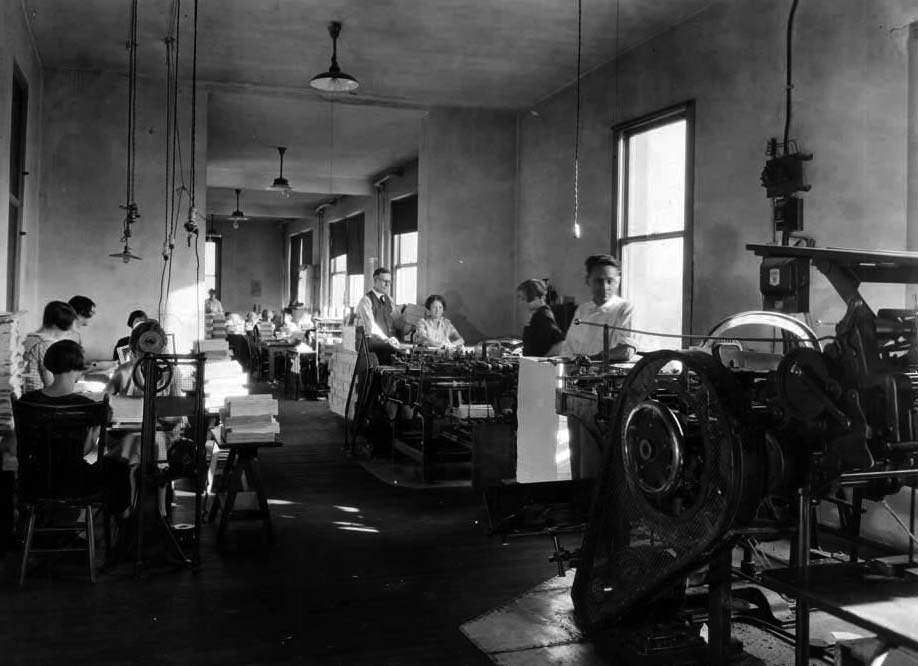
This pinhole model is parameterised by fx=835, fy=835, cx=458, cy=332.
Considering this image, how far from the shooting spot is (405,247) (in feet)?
44.5

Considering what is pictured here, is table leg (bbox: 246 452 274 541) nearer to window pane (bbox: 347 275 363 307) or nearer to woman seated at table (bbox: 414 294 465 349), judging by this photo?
woman seated at table (bbox: 414 294 465 349)

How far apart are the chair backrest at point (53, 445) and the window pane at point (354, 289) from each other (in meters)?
12.0

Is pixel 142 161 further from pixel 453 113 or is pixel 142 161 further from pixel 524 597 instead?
pixel 524 597

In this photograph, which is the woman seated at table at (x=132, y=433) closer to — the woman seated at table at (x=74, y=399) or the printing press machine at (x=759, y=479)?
the woman seated at table at (x=74, y=399)

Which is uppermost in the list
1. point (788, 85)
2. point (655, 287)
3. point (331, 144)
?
point (331, 144)

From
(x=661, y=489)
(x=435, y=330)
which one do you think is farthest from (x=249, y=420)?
(x=435, y=330)

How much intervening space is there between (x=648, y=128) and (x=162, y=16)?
4.05 m

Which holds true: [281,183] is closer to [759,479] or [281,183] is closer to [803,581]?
[759,479]

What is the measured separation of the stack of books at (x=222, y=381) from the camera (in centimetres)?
516

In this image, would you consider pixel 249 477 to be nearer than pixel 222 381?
Yes

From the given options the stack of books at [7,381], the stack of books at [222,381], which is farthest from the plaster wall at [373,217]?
the stack of books at [7,381]

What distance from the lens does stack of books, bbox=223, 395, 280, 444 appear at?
4.39m

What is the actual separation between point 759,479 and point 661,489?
0.36 meters

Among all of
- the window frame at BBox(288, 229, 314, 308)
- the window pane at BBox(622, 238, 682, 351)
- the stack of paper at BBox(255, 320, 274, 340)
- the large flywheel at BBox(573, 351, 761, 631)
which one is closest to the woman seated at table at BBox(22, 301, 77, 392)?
the large flywheel at BBox(573, 351, 761, 631)
